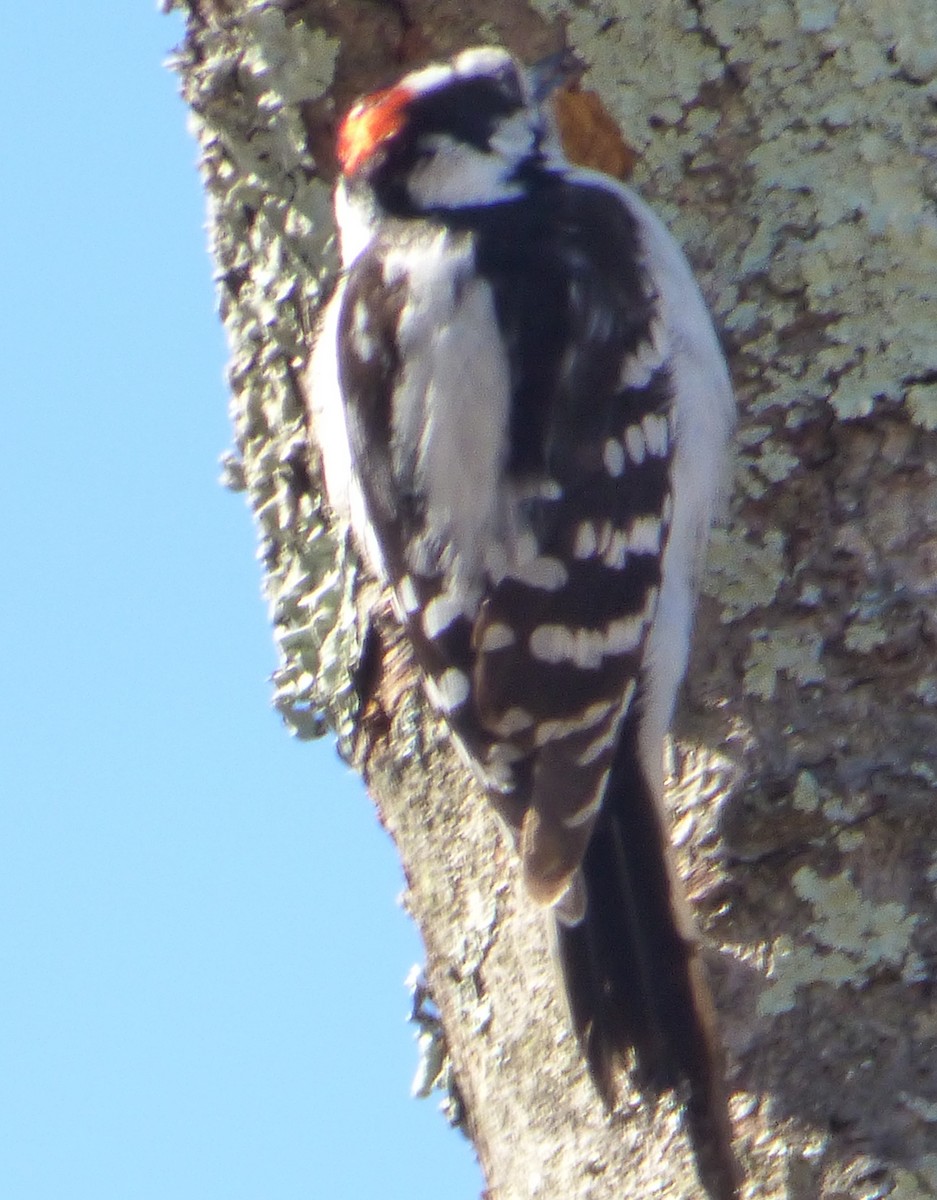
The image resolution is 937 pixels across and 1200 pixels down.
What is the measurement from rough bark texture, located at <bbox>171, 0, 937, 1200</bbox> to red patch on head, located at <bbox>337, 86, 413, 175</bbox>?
0.03 m

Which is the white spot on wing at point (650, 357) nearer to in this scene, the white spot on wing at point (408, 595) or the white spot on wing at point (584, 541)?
the white spot on wing at point (584, 541)

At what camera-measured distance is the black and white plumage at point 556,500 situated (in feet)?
5.65

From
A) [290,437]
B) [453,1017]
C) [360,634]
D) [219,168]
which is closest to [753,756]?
[453,1017]

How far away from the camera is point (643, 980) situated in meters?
1.68

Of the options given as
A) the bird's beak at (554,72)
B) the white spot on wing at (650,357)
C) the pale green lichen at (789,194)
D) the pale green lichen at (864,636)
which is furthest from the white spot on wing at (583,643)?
the bird's beak at (554,72)

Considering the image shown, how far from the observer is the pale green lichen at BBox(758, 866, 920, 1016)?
1.63 m

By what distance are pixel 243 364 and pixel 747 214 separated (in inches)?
27.5

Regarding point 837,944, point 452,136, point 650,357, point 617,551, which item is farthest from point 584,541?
point 452,136

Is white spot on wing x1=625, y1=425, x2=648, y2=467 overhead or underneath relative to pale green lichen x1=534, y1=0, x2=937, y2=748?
underneath

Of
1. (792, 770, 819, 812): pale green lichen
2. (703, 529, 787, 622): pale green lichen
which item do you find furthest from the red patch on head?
(792, 770, 819, 812): pale green lichen

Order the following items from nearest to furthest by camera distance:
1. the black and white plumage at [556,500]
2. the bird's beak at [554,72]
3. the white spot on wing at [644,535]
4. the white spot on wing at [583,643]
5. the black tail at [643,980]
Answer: the black tail at [643,980]
the black and white plumage at [556,500]
the white spot on wing at [583,643]
the white spot on wing at [644,535]
the bird's beak at [554,72]

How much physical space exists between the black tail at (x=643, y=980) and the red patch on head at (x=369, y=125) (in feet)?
2.99

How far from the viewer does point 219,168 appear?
2.34 meters

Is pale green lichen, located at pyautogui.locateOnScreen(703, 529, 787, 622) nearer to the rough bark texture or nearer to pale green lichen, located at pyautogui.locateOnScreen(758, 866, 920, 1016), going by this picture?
the rough bark texture
